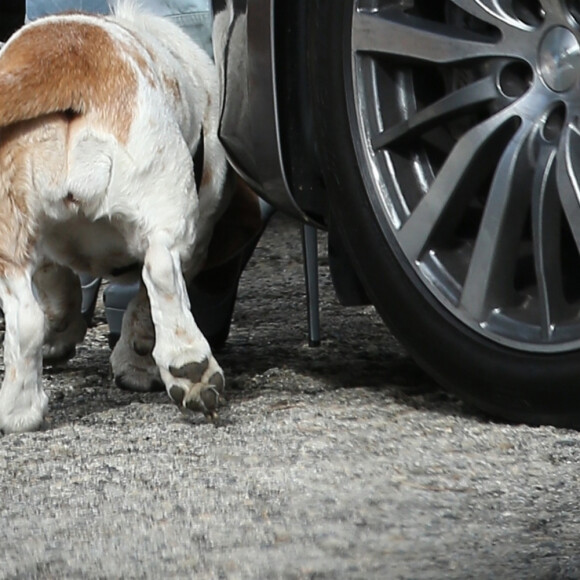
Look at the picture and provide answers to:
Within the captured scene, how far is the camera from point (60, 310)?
3.85 metres

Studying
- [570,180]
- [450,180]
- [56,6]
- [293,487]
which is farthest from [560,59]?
[56,6]

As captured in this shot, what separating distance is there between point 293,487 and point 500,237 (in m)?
0.74

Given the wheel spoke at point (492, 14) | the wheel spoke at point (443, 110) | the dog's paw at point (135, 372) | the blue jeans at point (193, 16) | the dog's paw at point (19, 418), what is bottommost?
the dog's paw at point (135, 372)

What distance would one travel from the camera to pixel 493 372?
287 centimetres

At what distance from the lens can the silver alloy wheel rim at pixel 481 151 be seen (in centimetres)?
278

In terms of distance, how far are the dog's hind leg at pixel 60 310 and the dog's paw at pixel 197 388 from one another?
0.85 meters

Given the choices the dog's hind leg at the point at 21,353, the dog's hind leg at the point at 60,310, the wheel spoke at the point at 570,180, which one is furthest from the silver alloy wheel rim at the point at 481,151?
the dog's hind leg at the point at 60,310

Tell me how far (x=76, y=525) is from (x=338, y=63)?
1.30 metres

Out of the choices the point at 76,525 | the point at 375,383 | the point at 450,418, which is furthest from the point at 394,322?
the point at 76,525

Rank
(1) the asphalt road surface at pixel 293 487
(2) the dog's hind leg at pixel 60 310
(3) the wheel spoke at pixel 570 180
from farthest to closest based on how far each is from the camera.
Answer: (2) the dog's hind leg at pixel 60 310 < (3) the wheel spoke at pixel 570 180 < (1) the asphalt road surface at pixel 293 487

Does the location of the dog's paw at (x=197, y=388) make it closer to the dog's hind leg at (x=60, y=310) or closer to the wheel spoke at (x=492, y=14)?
the dog's hind leg at (x=60, y=310)

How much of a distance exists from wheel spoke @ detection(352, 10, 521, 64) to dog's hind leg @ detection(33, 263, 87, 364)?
123 cm

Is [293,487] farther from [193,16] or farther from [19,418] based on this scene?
[193,16]

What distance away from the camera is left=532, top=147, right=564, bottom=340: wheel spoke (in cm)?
278
